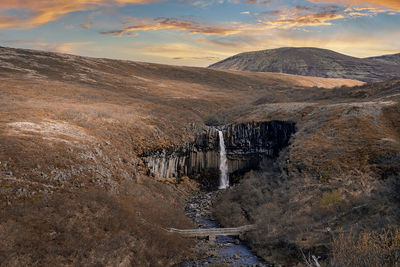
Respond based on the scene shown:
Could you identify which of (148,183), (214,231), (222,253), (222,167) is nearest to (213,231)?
(214,231)

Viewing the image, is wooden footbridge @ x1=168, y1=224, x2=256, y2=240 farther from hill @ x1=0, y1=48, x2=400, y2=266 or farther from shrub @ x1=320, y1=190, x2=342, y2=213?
shrub @ x1=320, y1=190, x2=342, y2=213

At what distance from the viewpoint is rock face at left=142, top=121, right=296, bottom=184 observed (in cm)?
5225

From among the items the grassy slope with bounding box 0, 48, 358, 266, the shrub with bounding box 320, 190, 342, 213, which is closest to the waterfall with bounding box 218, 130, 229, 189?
the grassy slope with bounding box 0, 48, 358, 266

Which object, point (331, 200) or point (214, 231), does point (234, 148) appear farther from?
point (331, 200)

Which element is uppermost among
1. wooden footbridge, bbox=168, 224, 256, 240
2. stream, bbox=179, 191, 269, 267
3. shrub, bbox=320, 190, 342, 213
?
shrub, bbox=320, 190, 342, 213

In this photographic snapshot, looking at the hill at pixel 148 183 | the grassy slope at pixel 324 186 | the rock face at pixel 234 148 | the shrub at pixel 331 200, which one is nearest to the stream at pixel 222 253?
the hill at pixel 148 183

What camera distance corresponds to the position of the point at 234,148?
56.6 meters

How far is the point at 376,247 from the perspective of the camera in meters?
13.9

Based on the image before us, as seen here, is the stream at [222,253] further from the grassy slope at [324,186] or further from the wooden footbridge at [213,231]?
the grassy slope at [324,186]

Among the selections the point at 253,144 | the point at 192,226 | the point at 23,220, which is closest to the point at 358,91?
the point at 253,144

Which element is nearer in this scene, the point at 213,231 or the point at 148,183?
the point at 213,231

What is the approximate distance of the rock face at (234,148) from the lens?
52250 mm

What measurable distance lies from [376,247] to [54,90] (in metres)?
73.2

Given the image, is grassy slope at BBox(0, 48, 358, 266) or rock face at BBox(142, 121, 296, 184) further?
rock face at BBox(142, 121, 296, 184)
